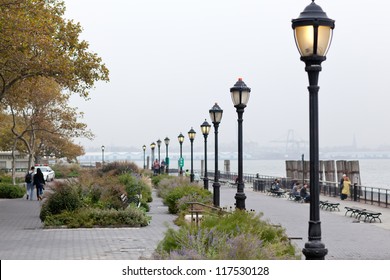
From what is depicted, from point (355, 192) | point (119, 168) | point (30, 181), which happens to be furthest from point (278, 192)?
point (30, 181)

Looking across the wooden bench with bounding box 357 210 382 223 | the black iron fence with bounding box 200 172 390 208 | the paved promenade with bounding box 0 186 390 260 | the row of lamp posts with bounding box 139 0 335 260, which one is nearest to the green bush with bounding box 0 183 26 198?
the paved promenade with bounding box 0 186 390 260

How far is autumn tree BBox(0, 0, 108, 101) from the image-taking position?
23406 mm

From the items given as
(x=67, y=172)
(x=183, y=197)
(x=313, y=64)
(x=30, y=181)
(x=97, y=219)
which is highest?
(x=313, y=64)

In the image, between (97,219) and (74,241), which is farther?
(97,219)

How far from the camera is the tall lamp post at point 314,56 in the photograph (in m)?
8.82

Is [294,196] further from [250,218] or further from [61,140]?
[61,140]

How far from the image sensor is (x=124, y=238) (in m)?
17.9

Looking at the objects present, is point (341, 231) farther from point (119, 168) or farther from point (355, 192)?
point (119, 168)

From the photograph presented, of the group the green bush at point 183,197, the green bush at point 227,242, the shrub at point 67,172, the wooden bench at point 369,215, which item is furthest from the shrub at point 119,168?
the green bush at point 227,242

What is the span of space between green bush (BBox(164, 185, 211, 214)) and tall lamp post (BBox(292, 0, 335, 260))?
636 inches

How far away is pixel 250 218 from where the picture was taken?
12.5 meters

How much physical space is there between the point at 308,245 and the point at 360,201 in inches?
1158

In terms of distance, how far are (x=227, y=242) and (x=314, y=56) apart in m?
3.10

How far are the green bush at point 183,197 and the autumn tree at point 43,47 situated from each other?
6527mm
